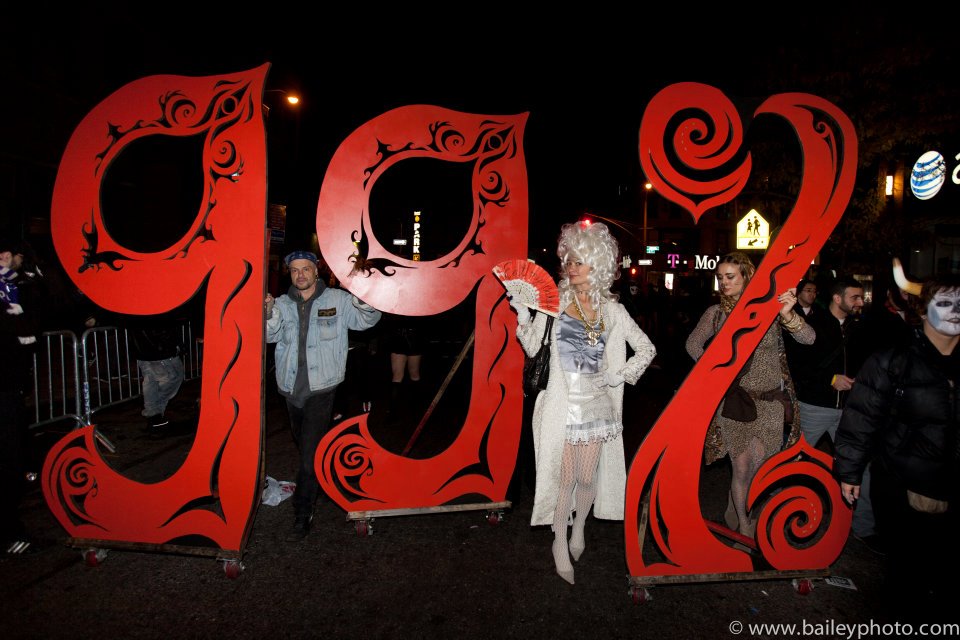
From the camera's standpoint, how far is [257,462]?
11.1ft

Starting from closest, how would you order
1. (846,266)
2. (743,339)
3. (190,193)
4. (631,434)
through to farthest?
(743,339) < (631,434) < (846,266) < (190,193)

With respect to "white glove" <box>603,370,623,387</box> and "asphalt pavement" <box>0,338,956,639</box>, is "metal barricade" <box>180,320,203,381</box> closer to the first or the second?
"asphalt pavement" <box>0,338,956,639</box>

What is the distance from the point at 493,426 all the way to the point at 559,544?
38.7 inches

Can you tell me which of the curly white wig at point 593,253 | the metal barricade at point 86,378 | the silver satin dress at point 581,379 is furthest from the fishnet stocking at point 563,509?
the metal barricade at point 86,378

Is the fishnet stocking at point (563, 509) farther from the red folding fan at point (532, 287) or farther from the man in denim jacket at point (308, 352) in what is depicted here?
the man in denim jacket at point (308, 352)

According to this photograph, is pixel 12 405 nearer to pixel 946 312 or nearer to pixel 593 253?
pixel 593 253

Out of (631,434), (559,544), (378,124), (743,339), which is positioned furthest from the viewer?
(631,434)

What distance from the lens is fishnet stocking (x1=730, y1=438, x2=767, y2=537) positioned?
3.59 metres

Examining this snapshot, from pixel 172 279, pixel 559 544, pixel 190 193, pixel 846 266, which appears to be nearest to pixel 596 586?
pixel 559 544

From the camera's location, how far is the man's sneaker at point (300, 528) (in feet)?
12.5

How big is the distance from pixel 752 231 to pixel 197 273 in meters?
13.0

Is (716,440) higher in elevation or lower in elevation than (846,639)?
higher

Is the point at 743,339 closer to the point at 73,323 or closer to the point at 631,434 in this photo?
the point at 631,434

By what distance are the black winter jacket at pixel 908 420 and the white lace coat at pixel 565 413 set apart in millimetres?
1092
